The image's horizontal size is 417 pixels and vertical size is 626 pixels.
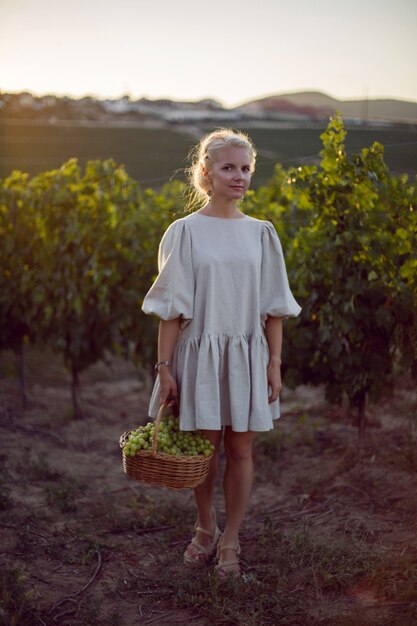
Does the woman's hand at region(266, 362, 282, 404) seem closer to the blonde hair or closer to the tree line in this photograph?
the blonde hair

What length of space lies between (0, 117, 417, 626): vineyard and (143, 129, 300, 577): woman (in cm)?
45

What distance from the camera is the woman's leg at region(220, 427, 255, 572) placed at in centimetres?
307

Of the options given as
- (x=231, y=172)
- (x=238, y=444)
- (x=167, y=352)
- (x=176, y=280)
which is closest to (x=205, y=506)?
(x=238, y=444)

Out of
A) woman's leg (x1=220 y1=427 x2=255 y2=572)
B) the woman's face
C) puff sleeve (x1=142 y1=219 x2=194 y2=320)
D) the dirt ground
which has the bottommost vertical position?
the dirt ground

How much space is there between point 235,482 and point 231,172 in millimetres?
1368

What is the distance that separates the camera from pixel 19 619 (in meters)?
2.60

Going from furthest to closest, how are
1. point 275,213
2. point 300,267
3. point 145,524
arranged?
point 275,213, point 300,267, point 145,524

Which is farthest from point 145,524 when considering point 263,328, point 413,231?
point 413,231

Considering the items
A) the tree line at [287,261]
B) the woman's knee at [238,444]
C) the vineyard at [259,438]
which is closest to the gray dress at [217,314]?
the woman's knee at [238,444]

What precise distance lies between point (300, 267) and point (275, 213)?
0.94 metres

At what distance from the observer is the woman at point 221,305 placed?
2.88m

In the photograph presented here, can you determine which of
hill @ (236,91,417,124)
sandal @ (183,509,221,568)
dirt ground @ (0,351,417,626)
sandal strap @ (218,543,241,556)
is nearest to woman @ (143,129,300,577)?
sandal strap @ (218,543,241,556)

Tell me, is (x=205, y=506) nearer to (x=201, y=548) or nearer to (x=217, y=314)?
(x=201, y=548)

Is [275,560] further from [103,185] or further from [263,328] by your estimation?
[103,185]
